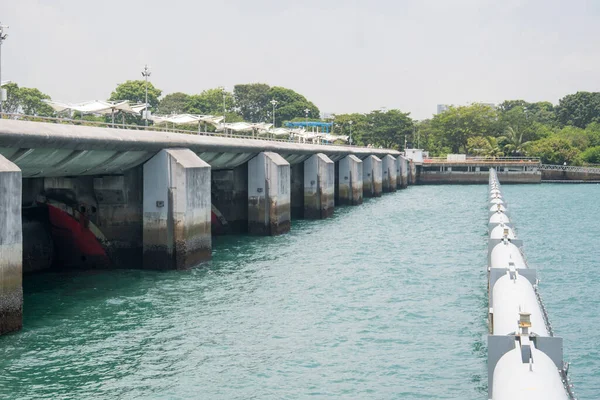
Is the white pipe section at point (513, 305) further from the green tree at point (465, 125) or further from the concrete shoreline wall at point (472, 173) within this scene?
the green tree at point (465, 125)

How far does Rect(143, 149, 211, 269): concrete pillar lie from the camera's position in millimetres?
37625

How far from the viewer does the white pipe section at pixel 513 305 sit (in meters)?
15.6

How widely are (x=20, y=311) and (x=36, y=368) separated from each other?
396cm

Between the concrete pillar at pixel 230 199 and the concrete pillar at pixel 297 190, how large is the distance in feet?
51.5

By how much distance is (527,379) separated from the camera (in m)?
11.6

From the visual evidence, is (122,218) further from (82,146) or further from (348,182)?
(348,182)

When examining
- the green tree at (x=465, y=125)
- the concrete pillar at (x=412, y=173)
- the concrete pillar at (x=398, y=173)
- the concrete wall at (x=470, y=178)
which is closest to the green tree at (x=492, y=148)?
the green tree at (x=465, y=125)

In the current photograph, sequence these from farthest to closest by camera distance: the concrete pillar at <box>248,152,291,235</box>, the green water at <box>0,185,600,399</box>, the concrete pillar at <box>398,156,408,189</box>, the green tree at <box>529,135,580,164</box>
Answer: the green tree at <box>529,135,580,164</box> < the concrete pillar at <box>398,156,408,189</box> < the concrete pillar at <box>248,152,291,235</box> < the green water at <box>0,185,600,399</box>

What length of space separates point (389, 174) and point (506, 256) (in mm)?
96064

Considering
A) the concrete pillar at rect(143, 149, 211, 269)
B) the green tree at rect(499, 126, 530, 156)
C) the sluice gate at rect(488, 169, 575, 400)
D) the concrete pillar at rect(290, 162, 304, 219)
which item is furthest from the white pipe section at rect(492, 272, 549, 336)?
the green tree at rect(499, 126, 530, 156)

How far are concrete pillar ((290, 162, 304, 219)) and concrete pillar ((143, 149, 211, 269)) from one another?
105 feet

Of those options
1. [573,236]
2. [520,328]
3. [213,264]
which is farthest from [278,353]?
[573,236]

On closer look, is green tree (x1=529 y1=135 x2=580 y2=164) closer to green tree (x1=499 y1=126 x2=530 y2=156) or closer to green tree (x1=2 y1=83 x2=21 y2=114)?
green tree (x1=499 y1=126 x2=530 y2=156)

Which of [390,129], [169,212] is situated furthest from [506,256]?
[390,129]
